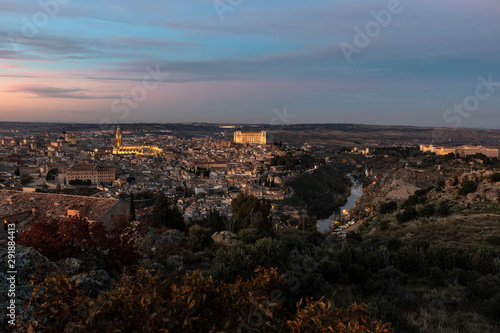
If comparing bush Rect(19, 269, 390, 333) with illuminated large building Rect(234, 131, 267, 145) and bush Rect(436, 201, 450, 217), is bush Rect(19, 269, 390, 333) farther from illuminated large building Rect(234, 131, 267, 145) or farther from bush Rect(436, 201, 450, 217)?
illuminated large building Rect(234, 131, 267, 145)

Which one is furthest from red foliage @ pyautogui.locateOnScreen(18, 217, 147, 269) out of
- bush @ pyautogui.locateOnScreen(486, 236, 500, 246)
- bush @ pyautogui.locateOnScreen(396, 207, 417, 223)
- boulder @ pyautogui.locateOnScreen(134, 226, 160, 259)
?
bush @ pyautogui.locateOnScreen(396, 207, 417, 223)

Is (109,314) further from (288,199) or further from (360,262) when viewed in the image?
(288,199)

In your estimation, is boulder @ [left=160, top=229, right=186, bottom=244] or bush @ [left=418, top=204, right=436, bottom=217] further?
bush @ [left=418, top=204, right=436, bottom=217]

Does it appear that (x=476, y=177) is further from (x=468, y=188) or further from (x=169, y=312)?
(x=169, y=312)

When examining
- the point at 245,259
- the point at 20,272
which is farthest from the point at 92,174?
the point at 20,272

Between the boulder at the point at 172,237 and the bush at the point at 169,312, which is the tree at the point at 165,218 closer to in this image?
the boulder at the point at 172,237

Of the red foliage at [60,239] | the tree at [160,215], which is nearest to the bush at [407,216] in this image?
the tree at [160,215]

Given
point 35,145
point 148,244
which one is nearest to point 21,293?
point 148,244
